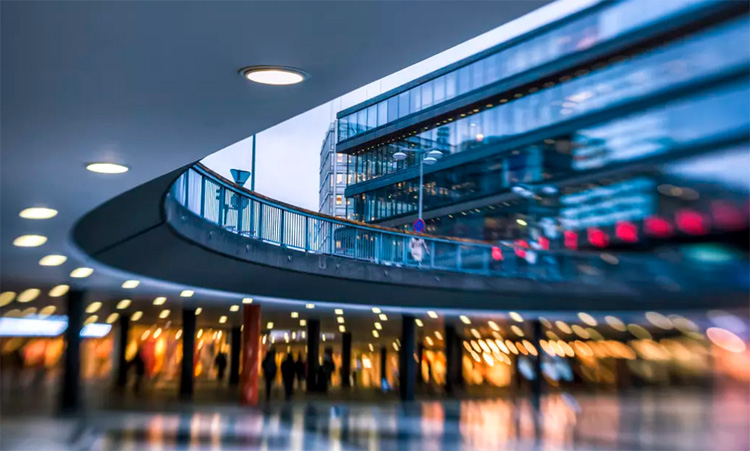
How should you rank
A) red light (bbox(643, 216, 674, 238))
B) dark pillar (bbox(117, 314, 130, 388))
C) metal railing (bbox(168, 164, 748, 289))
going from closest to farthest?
red light (bbox(643, 216, 674, 238))
metal railing (bbox(168, 164, 748, 289))
dark pillar (bbox(117, 314, 130, 388))

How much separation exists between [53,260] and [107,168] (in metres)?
10.3

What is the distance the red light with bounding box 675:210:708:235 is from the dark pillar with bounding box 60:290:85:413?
22.2 m

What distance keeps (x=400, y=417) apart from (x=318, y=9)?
72.3ft

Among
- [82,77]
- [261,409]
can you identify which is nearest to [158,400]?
[261,409]

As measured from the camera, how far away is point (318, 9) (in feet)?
13.9

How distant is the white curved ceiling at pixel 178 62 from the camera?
436 centimetres

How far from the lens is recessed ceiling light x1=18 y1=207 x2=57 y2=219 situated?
1208 cm

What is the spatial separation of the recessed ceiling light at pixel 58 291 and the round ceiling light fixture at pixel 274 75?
69.9 ft

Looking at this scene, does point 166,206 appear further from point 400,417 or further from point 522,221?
point 400,417

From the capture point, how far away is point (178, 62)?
5.39 meters

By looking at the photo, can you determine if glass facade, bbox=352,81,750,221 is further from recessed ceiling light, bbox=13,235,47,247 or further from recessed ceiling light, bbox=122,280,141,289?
recessed ceiling light, bbox=122,280,141,289

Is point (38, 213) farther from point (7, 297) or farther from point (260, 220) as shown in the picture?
point (7, 297)

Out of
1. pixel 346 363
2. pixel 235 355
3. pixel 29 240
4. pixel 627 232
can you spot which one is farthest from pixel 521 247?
pixel 627 232

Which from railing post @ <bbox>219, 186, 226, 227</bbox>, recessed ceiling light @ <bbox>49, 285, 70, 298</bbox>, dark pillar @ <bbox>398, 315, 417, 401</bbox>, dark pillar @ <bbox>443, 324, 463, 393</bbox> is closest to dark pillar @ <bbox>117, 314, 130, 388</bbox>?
recessed ceiling light @ <bbox>49, 285, 70, 298</bbox>
